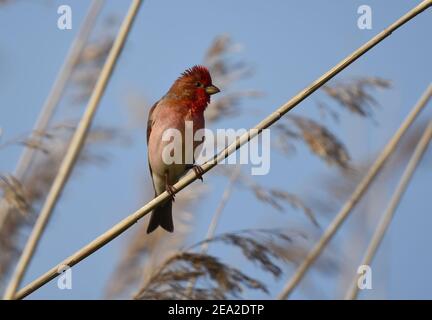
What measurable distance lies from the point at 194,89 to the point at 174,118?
25 cm

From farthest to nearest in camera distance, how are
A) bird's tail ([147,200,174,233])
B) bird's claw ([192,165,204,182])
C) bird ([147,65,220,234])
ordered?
bird's tail ([147,200,174,233])
bird ([147,65,220,234])
bird's claw ([192,165,204,182])

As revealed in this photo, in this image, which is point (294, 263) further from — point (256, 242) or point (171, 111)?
point (171, 111)

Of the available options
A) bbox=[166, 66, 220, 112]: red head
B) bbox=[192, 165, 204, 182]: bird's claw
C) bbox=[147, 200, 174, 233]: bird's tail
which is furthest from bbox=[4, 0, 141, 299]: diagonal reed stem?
bbox=[147, 200, 174, 233]: bird's tail

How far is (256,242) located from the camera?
3.90m

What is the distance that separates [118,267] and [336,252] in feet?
4.77

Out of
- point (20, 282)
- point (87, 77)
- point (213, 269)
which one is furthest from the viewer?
point (87, 77)

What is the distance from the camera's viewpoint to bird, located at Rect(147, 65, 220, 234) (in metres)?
4.49

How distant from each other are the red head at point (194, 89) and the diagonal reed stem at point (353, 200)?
40.8 inches

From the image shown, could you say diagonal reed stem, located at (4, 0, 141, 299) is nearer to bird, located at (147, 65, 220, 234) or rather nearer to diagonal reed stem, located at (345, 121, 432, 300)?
bird, located at (147, 65, 220, 234)

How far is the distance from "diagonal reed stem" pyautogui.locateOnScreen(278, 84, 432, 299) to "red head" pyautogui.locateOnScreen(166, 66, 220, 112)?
1.04m

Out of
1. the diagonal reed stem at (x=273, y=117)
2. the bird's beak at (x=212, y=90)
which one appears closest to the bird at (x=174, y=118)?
the bird's beak at (x=212, y=90)

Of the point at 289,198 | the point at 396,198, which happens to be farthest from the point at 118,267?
the point at 396,198

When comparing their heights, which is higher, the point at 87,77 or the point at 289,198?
the point at 87,77

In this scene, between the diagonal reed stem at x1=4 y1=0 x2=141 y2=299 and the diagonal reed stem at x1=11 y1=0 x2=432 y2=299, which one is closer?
the diagonal reed stem at x1=11 y1=0 x2=432 y2=299
